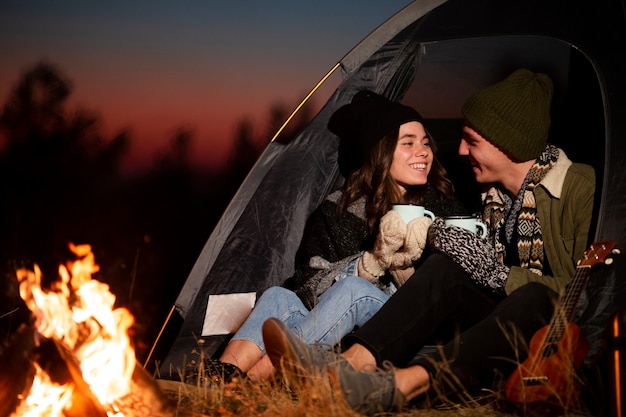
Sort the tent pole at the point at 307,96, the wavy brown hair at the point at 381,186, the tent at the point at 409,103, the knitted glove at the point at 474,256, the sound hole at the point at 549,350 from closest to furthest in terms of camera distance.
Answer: the sound hole at the point at 549,350 → the knitted glove at the point at 474,256 → the tent at the point at 409,103 → the wavy brown hair at the point at 381,186 → the tent pole at the point at 307,96

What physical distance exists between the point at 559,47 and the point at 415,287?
1.47 meters

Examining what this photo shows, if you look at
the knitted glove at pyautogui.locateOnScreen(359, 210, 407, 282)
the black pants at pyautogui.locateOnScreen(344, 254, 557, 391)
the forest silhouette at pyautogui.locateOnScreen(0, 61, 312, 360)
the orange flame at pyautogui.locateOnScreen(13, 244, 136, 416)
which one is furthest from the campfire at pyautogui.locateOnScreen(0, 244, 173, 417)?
the forest silhouette at pyautogui.locateOnScreen(0, 61, 312, 360)

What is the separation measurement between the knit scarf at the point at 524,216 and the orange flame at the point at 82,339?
1411 millimetres

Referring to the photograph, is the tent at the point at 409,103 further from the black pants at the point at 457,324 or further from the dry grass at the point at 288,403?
the black pants at the point at 457,324

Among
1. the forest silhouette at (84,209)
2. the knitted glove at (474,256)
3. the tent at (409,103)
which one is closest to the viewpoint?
the knitted glove at (474,256)

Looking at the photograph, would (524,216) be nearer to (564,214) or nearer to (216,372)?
(564,214)

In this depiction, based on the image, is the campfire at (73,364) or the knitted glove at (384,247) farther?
the knitted glove at (384,247)

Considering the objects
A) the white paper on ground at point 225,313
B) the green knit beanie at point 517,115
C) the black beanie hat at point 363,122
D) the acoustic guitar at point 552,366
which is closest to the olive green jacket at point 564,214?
the green knit beanie at point 517,115

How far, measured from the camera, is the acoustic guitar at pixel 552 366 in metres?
2.20

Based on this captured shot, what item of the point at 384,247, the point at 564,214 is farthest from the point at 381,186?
the point at 564,214

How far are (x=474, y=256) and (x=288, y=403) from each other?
2.61ft

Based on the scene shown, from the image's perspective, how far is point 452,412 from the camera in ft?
7.67

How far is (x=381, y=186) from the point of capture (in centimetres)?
319

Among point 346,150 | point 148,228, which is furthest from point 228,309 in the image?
point 148,228
